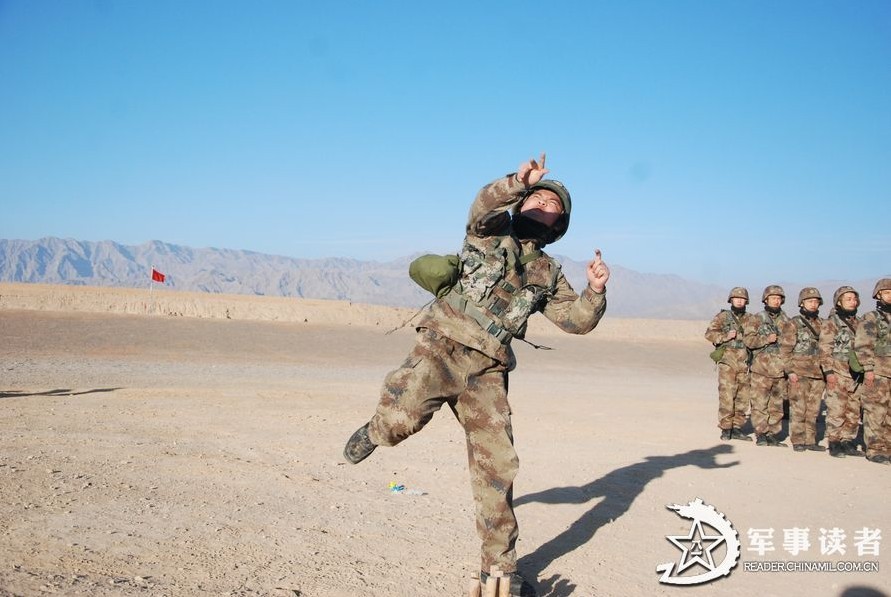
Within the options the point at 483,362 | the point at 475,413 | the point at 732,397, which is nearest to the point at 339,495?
the point at 475,413

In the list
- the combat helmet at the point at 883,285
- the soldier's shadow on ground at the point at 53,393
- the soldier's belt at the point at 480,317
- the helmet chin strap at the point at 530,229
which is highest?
the helmet chin strap at the point at 530,229

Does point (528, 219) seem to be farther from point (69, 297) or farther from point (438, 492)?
point (69, 297)

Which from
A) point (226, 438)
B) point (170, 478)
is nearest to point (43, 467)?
point (170, 478)

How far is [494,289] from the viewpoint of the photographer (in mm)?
4758

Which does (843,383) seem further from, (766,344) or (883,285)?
(883,285)

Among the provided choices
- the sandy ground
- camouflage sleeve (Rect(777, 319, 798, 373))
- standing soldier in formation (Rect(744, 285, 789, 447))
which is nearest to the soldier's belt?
the sandy ground

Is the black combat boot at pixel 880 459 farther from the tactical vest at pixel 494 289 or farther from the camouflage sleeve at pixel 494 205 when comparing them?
the camouflage sleeve at pixel 494 205

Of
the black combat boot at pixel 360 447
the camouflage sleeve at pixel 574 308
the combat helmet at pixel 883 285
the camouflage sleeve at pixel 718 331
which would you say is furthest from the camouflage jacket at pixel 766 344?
the black combat boot at pixel 360 447

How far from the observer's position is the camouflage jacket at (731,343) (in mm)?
12711

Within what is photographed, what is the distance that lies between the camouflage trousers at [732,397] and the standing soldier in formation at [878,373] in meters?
2.09

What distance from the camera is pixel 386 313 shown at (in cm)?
5138

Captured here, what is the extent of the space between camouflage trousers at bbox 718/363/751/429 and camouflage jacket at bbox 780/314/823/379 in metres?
0.79

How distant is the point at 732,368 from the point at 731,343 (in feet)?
1.44

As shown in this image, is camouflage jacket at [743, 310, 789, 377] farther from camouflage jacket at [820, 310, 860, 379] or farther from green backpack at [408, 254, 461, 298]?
green backpack at [408, 254, 461, 298]
